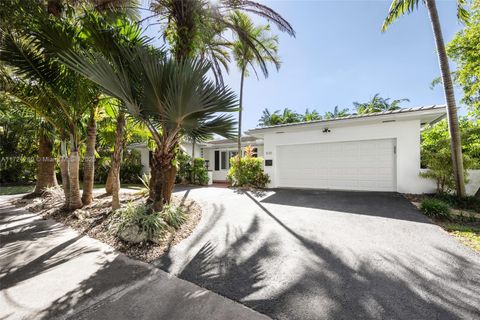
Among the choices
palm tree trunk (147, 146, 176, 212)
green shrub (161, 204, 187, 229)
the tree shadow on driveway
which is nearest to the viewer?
green shrub (161, 204, 187, 229)

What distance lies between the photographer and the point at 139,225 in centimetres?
423

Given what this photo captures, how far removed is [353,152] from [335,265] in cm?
725

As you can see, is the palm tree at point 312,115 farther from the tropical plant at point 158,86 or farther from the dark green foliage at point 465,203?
the tropical plant at point 158,86

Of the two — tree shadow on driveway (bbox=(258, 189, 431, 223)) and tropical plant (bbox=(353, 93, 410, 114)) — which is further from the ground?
tropical plant (bbox=(353, 93, 410, 114))

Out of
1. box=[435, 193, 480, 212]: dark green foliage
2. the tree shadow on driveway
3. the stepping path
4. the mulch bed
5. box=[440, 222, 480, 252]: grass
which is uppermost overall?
box=[435, 193, 480, 212]: dark green foliage

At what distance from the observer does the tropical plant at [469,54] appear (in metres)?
8.51

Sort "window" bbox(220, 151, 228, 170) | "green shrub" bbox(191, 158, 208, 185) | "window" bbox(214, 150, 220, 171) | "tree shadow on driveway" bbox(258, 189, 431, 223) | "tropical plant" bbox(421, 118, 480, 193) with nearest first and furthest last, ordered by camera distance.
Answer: "tree shadow on driveway" bbox(258, 189, 431, 223)
"tropical plant" bbox(421, 118, 480, 193)
"green shrub" bbox(191, 158, 208, 185)
"window" bbox(220, 151, 228, 170)
"window" bbox(214, 150, 220, 171)

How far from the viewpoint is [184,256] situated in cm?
353

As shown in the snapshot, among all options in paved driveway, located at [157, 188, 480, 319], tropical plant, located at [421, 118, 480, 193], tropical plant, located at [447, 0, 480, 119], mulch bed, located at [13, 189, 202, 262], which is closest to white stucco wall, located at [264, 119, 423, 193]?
tropical plant, located at [421, 118, 480, 193]

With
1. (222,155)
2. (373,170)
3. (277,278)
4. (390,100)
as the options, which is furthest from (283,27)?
(390,100)

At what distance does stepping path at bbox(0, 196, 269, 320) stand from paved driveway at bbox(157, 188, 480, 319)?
283 millimetres

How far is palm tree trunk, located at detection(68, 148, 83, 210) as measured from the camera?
6.06m

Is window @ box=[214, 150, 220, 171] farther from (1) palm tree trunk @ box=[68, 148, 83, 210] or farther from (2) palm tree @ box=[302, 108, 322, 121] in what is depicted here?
(2) palm tree @ box=[302, 108, 322, 121]

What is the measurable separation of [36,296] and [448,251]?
6.09 meters
